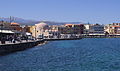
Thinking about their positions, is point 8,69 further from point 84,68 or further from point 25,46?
point 25,46

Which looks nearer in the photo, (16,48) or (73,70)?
(73,70)

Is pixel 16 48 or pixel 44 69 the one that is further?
pixel 16 48

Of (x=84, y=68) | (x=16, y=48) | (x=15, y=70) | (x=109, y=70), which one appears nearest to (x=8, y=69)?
(x=15, y=70)

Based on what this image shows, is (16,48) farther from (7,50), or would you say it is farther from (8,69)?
(8,69)

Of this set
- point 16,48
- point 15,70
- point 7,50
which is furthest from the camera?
point 16,48

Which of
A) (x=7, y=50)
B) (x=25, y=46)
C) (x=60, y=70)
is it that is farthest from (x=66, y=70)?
(x=25, y=46)

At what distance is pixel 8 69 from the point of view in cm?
3081

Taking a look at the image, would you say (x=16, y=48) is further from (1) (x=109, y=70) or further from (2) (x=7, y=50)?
(1) (x=109, y=70)

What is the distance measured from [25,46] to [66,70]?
4132 centimetres

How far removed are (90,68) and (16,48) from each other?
30883 mm

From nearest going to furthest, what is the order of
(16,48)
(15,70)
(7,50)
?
(15,70) → (7,50) → (16,48)

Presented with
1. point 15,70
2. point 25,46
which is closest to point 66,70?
point 15,70

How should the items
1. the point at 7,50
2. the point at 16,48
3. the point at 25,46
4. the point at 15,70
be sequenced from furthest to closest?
1. the point at 25,46
2. the point at 16,48
3. the point at 7,50
4. the point at 15,70

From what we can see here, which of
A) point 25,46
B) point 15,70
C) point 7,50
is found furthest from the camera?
point 25,46
